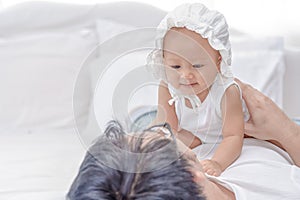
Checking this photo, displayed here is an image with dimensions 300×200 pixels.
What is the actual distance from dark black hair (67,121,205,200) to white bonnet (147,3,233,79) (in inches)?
10.3

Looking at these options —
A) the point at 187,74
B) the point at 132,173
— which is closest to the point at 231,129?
the point at 187,74

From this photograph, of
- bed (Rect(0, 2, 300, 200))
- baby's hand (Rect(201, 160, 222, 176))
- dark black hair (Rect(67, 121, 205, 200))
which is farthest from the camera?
bed (Rect(0, 2, 300, 200))

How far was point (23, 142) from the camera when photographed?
5.26ft

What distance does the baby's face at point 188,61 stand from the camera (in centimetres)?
101

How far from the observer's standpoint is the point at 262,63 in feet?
5.71

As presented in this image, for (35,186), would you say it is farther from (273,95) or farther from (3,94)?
(273,95)

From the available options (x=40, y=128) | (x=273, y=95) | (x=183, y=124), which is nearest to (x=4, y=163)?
(x=40, y=128)

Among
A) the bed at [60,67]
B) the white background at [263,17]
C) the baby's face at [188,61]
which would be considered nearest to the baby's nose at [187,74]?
the baby's face at [188,61]

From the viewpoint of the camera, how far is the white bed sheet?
3.93 ft

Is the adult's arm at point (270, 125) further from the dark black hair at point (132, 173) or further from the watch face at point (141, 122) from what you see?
the dark black hair at point (132, 173)

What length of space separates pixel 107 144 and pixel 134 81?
0.22 m

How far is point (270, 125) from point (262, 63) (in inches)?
22.4

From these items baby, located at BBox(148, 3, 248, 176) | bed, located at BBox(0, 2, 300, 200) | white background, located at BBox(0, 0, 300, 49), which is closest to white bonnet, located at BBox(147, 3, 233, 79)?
baby, located at BBox(148, 3, 248, 176)

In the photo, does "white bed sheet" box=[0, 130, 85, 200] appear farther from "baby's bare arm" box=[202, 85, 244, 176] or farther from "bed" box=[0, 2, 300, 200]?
"baby's bare arm" box=[202, 85, 244, 176]
